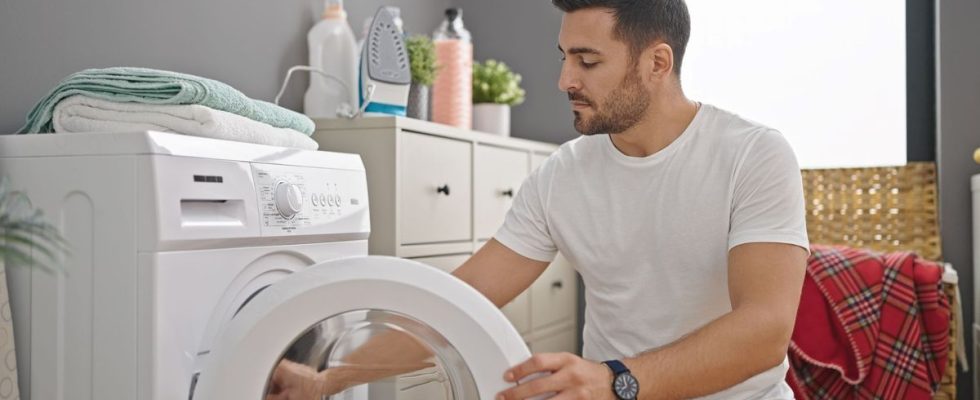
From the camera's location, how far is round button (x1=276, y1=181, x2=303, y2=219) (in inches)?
58.6

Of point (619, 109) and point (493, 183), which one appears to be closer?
point (619, 109)

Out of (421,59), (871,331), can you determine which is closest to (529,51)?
(421,59)

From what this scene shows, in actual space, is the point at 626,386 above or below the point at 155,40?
A: below

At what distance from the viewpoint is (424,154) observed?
2.37m

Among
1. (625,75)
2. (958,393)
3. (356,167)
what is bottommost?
(958,393)

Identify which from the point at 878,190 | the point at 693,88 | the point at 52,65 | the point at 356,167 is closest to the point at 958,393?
the point at 878,190

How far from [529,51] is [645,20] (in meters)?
2.00

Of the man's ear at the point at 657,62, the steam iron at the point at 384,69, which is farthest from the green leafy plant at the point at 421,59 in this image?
the man's ear at the point at 657,62

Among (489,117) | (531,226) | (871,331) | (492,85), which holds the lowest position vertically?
(871,331)

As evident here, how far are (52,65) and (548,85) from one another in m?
2.09

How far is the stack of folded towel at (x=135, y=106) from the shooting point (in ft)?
4.72

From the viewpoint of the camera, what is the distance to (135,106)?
4.77 ft

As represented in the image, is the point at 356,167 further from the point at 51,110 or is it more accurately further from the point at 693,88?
the point at 693,88

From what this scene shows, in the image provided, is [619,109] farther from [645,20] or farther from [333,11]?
[333,11]
